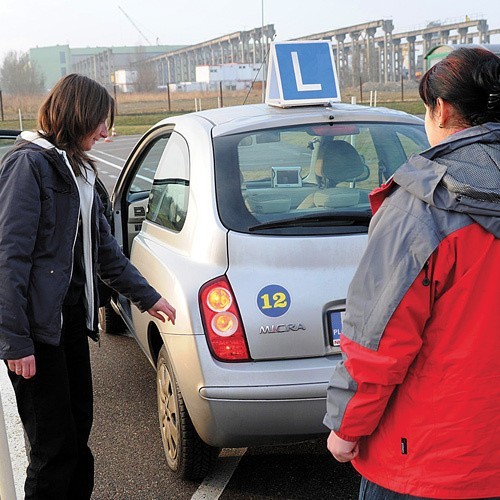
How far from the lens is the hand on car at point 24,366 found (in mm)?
2666

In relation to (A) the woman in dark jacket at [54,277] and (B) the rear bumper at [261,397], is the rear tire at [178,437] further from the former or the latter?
(A) the woman in dark jacket at [54,277]

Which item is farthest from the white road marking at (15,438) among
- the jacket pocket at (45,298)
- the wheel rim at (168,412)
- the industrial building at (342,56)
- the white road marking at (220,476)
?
the industrial building at (342,56)

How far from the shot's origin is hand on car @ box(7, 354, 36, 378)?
2.67 m

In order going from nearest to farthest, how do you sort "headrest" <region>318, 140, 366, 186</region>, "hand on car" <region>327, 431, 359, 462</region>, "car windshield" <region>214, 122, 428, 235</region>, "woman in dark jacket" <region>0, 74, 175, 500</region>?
"hand on car" <region>327, 431, 359, 462</region>, "woman in dark jacket" <region>0, 74, 175, 500</region>, "car windshield" <region>214, 122, 428, 235</region>, "headrest" <region>318, 140, 366, 186</region>

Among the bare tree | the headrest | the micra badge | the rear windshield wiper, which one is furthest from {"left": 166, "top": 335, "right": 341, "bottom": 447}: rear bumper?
the bare tree

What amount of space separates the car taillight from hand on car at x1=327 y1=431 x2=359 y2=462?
1.20m

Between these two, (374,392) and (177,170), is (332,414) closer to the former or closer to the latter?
(374,392)

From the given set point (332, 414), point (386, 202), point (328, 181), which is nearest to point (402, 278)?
point (386, 202)

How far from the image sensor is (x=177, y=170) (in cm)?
405

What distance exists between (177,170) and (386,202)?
2.33m

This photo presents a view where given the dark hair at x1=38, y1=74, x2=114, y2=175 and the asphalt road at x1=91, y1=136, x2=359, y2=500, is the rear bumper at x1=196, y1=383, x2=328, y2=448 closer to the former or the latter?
the asphalt road at x1=91, y1=136, x2=359, y2=500

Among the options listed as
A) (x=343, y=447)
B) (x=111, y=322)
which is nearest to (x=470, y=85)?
(x=343, y=447)

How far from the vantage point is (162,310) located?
130 inches

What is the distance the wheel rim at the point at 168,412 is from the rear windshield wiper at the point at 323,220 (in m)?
0.84
